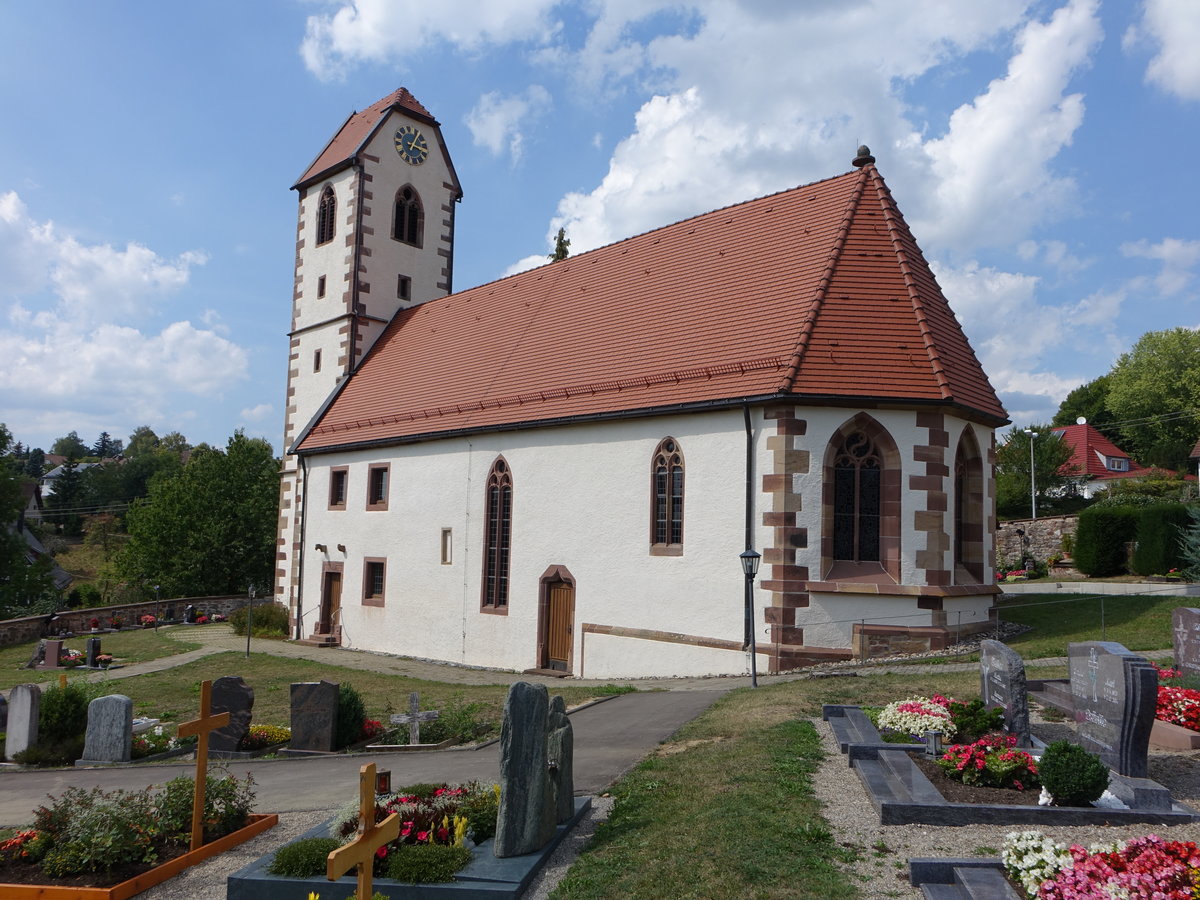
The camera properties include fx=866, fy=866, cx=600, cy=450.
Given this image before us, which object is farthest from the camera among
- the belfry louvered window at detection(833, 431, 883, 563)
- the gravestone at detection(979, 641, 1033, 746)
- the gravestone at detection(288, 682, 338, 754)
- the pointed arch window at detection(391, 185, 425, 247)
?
the pointed arch window at detection(391, 185, 425, 247)

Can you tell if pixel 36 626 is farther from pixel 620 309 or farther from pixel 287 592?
pixel 620 309

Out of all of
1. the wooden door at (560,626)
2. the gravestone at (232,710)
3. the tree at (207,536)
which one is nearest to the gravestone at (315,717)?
the gravestone at (232,710)

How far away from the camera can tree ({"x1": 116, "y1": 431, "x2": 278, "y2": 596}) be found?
40688 mm

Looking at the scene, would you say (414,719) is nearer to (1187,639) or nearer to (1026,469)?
(1187,639)

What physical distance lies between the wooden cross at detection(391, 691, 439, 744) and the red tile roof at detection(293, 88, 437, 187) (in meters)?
22.5

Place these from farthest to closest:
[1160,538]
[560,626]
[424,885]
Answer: [1160,538] → [560,626] → [424,885]

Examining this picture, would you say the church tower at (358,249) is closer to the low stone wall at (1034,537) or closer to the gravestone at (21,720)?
the gravestone at (21,720)

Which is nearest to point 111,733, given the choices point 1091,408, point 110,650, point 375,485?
point 375,485

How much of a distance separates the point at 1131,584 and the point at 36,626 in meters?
34.0

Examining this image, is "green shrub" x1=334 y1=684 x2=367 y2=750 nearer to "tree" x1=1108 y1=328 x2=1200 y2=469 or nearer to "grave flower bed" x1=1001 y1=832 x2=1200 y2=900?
"grave flower bed" x1=1001 y1=832 x2=1200 y2=900

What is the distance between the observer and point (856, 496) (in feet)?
52.2

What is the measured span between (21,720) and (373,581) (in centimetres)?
1333

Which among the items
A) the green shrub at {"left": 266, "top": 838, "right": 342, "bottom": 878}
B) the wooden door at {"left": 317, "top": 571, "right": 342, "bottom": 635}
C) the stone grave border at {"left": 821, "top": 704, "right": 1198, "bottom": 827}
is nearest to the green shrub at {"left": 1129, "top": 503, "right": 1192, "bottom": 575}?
the stone grave border at {"left": 821, "top": 704, "right": 1198, "bottom": 827}

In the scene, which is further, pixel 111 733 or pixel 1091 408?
pixel 1091 408
